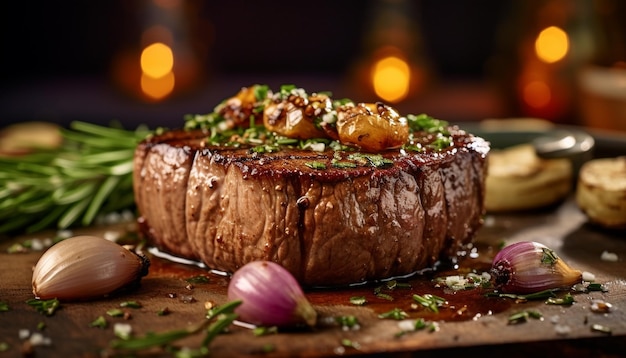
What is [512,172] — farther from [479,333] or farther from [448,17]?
[448,17]

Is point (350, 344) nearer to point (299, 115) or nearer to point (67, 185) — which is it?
point (299, 115)

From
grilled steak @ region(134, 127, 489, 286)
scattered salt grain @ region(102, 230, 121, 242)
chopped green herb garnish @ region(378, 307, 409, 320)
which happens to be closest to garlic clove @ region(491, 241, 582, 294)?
grilled steak @ region(134, 127, 489, 286)

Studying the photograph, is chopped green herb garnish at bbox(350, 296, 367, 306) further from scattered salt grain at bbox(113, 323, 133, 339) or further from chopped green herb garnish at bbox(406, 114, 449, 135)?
chopped green herb garnish at bbox(406, 114, 449, 135)

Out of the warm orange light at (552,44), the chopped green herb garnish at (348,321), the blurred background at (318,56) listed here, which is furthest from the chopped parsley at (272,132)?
the warm orange light at (552,44)

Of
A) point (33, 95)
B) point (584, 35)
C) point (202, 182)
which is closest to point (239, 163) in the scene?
point (202, 182)

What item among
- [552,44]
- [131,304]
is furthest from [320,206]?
[552,44]

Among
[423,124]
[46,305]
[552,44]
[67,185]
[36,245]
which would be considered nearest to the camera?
[46,305]
